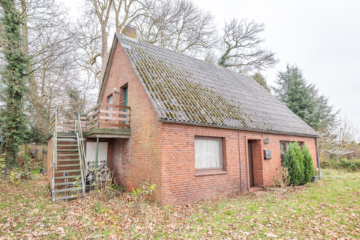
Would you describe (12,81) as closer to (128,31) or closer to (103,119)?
(103,119)

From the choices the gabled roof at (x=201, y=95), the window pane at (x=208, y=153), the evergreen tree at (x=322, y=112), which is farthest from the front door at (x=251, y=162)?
the evergreen tree at (x=322, y=112)

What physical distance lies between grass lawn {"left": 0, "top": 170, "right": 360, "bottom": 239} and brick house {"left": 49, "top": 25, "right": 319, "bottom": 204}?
103 cm

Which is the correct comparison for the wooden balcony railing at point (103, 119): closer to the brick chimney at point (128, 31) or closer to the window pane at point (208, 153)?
the window pane at point (208, 153)

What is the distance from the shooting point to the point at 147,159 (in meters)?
7.52

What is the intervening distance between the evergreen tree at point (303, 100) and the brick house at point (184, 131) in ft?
38.1

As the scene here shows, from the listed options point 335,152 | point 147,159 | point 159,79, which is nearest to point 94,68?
point 159,79

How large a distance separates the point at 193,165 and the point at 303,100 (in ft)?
67.4

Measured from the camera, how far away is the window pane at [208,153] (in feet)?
26.0

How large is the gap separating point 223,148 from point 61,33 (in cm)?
1210

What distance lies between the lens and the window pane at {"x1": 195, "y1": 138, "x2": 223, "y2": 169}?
791 centimetres

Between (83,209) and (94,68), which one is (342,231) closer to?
(83,209)

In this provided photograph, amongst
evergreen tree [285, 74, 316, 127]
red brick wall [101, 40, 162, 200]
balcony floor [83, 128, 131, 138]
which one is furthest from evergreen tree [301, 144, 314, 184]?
evergreen tree [285, 74, 316, 127]

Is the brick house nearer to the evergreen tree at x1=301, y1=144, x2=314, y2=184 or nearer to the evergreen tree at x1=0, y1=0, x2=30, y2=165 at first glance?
the evergreen tree at x1=301, y1=144, x2=314, y2=184

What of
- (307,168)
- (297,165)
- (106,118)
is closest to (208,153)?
(106,118)
